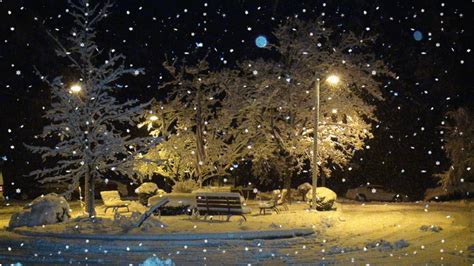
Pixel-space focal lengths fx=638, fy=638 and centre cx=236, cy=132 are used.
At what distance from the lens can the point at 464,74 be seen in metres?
39.8

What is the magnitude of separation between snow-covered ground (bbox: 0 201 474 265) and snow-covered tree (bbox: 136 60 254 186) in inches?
467

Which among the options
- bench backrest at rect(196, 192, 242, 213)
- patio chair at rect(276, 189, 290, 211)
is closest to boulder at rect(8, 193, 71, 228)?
bench backrest at rect(196, 192, 242, 213)

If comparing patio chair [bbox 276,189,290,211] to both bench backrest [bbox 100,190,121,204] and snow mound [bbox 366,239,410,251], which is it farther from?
snow mound [bbox 366,239,410,251]

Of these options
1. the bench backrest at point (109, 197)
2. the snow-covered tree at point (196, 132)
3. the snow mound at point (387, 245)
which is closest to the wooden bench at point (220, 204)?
the snow mound at point (387, 245)

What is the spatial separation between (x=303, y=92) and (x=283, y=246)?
15.6 metres

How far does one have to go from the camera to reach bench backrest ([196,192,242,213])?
22.1 metres

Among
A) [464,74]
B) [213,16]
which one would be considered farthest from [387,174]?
[213,16]

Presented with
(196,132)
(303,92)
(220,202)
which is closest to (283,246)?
(220,202)

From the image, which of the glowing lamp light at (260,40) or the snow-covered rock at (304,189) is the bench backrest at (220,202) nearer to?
the snow-covered rock at (304,189)

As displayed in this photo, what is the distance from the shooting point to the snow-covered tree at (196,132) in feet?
112

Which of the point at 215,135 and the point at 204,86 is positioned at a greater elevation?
the point at 204,86

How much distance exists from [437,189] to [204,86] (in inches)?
737

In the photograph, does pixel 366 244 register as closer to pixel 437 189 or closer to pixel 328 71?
pixel 328 71

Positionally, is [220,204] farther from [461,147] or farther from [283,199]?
[461,147]
